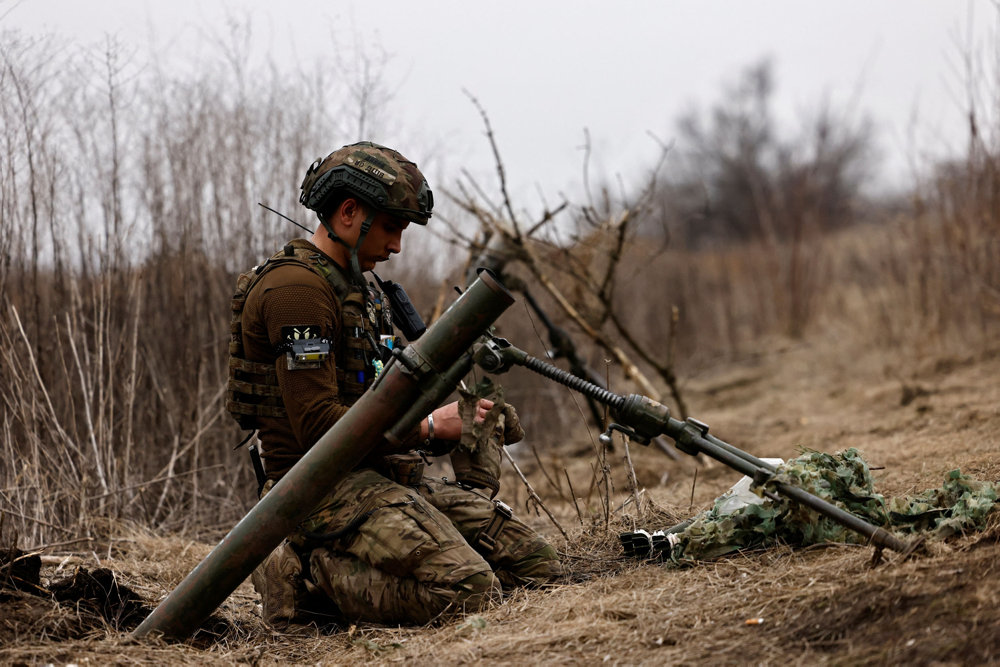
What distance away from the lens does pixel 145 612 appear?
3.28 m

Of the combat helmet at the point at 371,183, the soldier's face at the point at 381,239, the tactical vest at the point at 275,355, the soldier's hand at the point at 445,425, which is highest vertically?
the combat helmet at the point at 371,183

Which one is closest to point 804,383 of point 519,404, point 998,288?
point 998,288

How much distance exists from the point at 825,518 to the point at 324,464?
1563mm

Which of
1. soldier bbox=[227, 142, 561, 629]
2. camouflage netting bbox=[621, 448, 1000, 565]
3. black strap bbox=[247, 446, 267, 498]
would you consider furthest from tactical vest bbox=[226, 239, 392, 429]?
camouflage netting bbox=[621, 448, 1000, 565]

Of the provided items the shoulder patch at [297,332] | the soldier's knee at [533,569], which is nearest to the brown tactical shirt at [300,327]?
the shoulder patch at [297,332]

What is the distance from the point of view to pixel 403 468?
3508mm

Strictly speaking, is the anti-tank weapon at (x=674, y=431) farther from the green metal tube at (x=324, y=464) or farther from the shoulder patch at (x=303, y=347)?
the shoulder patch at (x=303, y=347)

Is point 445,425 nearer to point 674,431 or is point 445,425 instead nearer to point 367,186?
point 367,186

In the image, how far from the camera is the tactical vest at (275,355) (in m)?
3.30

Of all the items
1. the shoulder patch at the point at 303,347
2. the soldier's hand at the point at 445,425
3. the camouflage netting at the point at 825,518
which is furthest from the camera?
the soldier's hand at the point at 445,425

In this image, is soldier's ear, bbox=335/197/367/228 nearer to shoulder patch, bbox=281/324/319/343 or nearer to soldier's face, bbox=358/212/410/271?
soldier's face, bbox=358/212/410/271

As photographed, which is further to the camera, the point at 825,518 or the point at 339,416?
the point at 339,416

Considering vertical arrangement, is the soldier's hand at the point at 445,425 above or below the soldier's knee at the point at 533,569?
above

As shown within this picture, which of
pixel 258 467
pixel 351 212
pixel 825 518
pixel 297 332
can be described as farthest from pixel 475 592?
pixel 351 212
